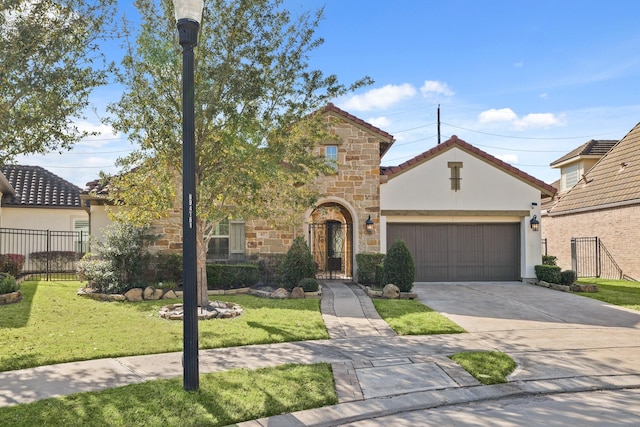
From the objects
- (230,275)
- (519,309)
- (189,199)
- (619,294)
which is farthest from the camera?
(619,294)

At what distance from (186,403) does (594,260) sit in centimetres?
2150

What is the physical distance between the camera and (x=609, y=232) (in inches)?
795

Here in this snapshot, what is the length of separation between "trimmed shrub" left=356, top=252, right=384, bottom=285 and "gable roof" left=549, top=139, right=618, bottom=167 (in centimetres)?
1708

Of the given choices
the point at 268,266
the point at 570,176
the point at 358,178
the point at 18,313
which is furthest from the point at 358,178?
the point at 570,176

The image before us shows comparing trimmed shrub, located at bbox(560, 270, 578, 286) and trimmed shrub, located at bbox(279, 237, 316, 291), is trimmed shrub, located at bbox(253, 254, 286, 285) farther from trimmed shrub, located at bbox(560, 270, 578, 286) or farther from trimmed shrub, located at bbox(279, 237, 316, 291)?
trimmed shrub, located at bbox(560, 270, 578, 286)

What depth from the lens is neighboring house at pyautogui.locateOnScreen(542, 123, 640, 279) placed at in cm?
1889

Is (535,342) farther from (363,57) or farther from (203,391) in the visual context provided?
(363,57)

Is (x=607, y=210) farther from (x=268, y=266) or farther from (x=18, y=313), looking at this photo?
(x=18, y=313)

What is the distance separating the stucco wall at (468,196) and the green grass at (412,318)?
17.2 ft

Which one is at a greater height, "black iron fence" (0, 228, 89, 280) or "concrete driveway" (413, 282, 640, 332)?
"black iron fence" (0, 228, 89, 280)

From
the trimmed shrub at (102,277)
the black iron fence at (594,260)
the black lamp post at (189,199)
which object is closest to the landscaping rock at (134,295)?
the trimmed shrub at (102,277)

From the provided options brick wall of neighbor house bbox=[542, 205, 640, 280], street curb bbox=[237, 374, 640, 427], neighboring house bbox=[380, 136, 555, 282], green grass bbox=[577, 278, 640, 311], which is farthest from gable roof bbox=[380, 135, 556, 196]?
street curb bbox=[237, 374, 640, 427]

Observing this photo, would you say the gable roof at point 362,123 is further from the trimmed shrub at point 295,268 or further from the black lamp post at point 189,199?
the black lamp post at point 189,199

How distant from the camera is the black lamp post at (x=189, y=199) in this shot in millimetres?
5145
